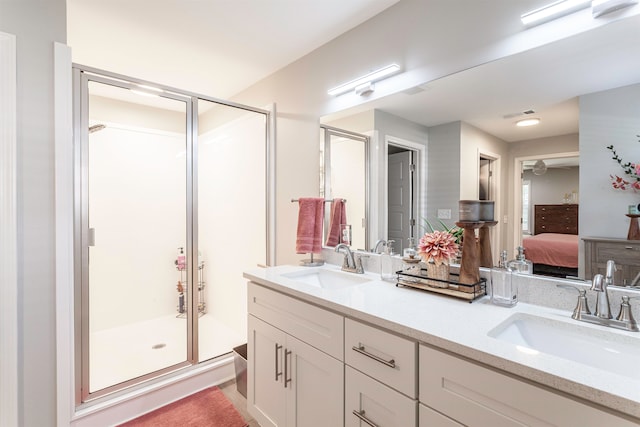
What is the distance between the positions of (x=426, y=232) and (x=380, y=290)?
1.38 ft

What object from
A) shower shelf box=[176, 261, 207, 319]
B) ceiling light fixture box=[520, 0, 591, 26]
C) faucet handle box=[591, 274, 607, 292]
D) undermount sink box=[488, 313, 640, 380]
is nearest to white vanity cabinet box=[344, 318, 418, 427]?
undermount sink box=[488, 313, 640, 380]

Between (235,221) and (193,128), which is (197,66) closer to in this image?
(193,128)

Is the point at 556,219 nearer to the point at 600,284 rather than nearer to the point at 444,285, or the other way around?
the point at 600,284

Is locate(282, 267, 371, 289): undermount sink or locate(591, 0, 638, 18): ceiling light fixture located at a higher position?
locate(591, 0, 638, 18): ceiling light fixture

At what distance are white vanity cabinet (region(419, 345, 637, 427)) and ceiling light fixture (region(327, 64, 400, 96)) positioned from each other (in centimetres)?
145

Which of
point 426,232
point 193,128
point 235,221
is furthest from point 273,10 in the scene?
point 235,221

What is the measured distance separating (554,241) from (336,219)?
1.22 meters

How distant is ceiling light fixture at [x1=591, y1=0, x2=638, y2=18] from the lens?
99cm

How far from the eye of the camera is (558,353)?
3.19 ft

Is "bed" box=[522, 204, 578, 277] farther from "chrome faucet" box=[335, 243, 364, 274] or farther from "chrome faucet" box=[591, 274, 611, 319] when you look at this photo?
"chrome faucet" box=[335, 243, 364, 274]

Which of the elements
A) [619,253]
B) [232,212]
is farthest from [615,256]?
[232,212]

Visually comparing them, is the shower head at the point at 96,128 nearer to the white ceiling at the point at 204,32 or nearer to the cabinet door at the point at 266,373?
the white ceiling at the point at 204,32

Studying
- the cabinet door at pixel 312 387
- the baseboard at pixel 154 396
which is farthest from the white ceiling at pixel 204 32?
the baseboard at pixel 154 396

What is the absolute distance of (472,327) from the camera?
949 mm
